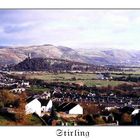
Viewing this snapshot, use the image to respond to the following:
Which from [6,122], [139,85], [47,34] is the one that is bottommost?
[6,122]

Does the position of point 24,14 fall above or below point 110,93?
above
